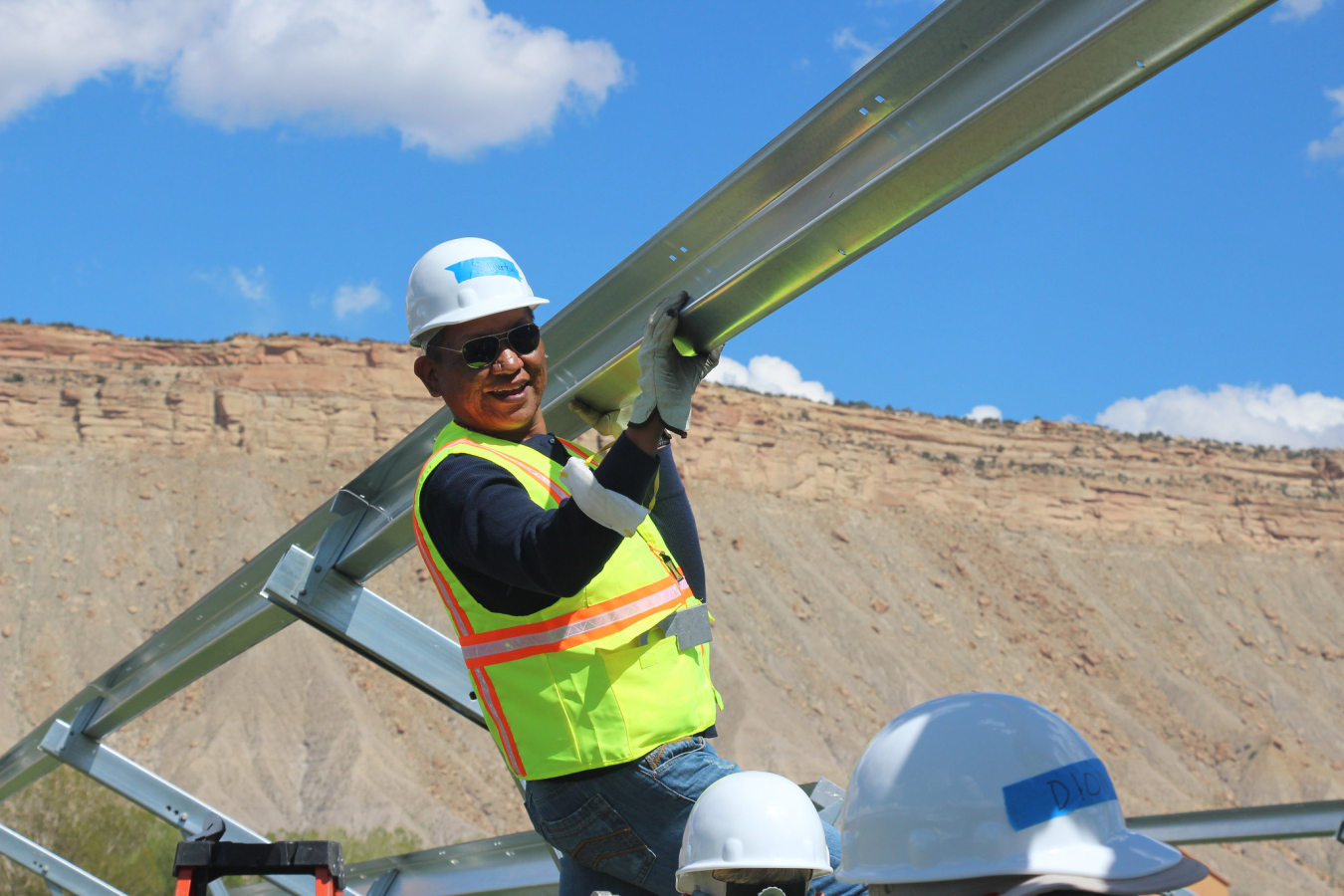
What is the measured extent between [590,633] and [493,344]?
717 millimetres

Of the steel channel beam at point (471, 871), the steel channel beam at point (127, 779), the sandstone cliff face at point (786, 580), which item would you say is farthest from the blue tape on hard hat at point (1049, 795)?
the sandstone cliff face at point (786, 580)

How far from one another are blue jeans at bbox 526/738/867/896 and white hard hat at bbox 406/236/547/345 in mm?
1008

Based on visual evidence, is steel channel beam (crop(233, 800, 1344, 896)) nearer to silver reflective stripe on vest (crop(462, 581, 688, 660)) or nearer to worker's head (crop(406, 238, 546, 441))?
silver reflective stripe on vest (crop(462, 581, 688, 660))

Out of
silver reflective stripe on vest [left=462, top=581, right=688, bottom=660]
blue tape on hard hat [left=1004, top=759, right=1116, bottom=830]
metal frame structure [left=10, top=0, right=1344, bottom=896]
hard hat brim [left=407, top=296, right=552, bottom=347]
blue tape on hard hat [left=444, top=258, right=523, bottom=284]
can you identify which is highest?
blue tape on hard hat [left=444, top=258, right=523, bottom=284]

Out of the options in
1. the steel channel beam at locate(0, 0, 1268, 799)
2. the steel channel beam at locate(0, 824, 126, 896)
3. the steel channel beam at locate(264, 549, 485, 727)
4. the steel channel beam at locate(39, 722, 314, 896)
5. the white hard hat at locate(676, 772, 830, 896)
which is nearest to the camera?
the steel channel beam at locate(0, 0, 1268, 799)

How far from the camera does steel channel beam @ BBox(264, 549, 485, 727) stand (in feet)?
10.4

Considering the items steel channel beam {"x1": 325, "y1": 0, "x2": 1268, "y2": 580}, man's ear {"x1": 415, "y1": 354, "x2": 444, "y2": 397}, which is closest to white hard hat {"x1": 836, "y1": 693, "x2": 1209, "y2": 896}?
steel channel beam {"x1": 325, "y1": 0, "x2": 1268, "y2": 580}

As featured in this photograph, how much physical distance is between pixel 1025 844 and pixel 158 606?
3380cm

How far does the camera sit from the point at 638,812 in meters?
2.36

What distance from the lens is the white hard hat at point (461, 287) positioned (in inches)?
104

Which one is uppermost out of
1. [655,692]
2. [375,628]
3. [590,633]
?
[375,628]

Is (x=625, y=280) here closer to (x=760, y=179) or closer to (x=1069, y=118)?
(x=760, y=179)

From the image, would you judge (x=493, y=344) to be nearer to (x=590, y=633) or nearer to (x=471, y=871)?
(x=590, y=633)

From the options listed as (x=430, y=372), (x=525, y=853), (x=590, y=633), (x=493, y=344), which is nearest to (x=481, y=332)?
(x=493, y=344)
